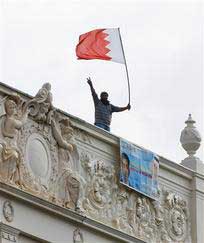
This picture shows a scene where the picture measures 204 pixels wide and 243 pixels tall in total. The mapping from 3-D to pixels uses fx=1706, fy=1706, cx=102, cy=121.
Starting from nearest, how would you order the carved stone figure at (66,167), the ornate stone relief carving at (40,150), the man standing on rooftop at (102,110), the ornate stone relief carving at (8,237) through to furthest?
the ornate stone relief carving at (8,237)
the ornate stone relief carving at (40,150)
the carved stone figure at (66,167)
the man standing on rooftop at (102,110)

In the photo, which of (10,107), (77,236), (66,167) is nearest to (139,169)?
(66,167)

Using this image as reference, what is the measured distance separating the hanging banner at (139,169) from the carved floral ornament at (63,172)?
0.17 meters

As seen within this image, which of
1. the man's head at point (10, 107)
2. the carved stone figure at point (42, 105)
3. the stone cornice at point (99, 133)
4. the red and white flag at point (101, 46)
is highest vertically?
the red and white flag at point (101, 46)

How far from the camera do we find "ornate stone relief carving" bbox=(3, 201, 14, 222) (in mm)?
32531

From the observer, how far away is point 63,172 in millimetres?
34281

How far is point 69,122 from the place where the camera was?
34.4m

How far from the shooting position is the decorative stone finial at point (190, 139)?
38.0m

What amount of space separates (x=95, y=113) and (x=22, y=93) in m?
2.93

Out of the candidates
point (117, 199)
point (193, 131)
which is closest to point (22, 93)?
point (117, 199)

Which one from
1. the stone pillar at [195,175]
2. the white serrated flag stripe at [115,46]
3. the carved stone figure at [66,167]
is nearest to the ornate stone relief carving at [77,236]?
the carved stone figure at [66,167]

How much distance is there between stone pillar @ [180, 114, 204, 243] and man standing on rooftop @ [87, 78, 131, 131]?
2802mm

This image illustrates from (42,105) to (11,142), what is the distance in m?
1.23

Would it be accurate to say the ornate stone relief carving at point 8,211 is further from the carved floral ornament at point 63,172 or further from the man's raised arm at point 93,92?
the man's raised arm at point 93,92

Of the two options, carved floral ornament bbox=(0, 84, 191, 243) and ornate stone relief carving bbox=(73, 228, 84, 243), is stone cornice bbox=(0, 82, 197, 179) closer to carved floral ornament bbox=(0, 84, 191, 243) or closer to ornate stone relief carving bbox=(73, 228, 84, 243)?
carved floral ornament bbox=(0, 84, 191, 243)
